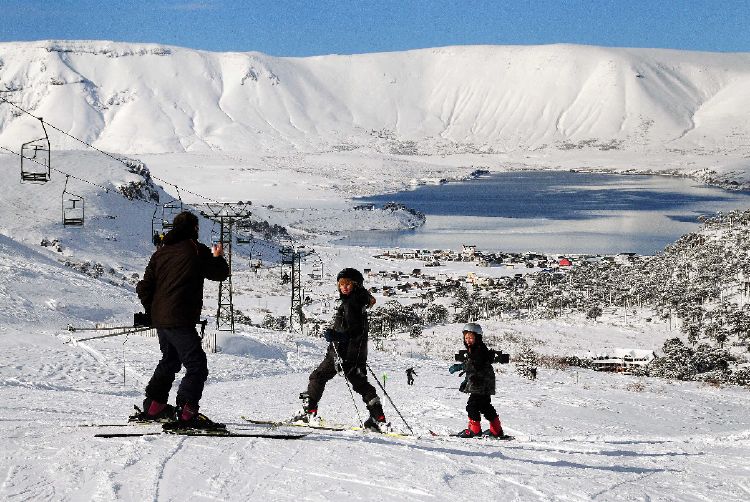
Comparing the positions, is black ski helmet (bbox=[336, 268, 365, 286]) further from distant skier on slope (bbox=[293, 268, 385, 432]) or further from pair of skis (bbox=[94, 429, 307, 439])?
pair of skis (bbox=[94, 429, 307, 439])

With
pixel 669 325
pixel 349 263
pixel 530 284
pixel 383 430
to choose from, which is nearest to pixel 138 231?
pixel 349 263

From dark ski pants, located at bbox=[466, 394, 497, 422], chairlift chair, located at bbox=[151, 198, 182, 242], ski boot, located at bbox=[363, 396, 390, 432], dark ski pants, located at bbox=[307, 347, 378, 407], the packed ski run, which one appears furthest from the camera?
chairlift chair, located at bbox=[151, 198, 182, 242]

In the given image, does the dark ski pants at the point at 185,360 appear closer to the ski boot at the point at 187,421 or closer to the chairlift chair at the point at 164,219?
the ski boot at the point at 187,421

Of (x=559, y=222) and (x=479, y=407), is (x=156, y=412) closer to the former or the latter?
(x=479, y=407)

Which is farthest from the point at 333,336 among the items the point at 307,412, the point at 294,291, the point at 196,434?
the point at 294,291

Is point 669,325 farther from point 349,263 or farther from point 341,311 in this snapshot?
point 341,311

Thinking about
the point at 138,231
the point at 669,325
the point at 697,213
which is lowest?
the point at 669,325

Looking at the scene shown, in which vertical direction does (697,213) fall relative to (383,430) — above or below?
above

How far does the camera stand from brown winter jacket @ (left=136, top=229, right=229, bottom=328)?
670 centimetres

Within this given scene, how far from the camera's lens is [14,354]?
1609 centimetres

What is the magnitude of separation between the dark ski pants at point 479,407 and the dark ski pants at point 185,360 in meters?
3.33

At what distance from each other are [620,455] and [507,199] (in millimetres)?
188803

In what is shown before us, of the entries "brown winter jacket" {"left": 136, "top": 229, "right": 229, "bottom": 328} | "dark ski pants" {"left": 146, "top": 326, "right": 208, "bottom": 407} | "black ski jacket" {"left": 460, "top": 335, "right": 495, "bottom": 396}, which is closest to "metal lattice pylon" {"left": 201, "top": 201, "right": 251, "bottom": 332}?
"dark ski pants" {"left": 146, "top": 326, "right": 208, "bottom": 407}

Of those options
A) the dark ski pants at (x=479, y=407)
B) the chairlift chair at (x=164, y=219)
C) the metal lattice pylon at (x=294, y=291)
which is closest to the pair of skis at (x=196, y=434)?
the chairlift chair at (x=164, y=219)
